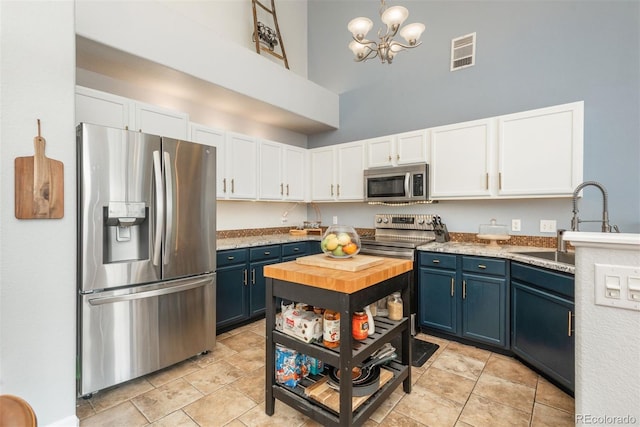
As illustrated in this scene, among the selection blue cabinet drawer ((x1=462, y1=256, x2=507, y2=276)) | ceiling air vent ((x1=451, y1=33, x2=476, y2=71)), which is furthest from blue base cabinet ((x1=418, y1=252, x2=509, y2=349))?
ceiling air vent ((x1=451, y1=33, x2=476, y2=71))

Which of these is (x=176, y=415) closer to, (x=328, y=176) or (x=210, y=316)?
(x=210, y=316)

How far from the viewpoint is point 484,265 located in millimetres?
2654

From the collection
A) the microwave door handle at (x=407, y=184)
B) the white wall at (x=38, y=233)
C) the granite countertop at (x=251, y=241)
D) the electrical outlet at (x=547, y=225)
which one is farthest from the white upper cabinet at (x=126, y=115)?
Answer: the electrical outlet at (x=547, y=225)

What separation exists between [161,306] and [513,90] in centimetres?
387

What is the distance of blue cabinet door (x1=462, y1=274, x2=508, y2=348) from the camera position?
2.57 metres

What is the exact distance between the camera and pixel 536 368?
230 centimetres

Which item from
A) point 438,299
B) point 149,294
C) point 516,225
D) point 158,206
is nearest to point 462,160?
point 516,225

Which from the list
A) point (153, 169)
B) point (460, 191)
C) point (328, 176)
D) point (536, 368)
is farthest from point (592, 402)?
point (328, 176)

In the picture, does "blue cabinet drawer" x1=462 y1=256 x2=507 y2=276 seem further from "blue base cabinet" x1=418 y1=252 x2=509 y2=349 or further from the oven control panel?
the oven control panel

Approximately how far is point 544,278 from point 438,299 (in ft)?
3.08

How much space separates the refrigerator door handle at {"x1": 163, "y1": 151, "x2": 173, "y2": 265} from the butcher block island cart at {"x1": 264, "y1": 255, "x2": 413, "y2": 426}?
996 millimetres

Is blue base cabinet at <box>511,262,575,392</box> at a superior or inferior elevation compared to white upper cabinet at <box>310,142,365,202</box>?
inferior

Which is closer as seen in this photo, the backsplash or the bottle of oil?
the bottle of oil

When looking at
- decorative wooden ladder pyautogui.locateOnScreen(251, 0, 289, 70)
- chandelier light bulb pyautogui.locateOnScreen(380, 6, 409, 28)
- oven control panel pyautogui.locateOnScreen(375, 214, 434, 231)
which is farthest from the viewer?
decorative wooden ladder pyautogui.locateOnScreen(251, 0, 289, 70)
